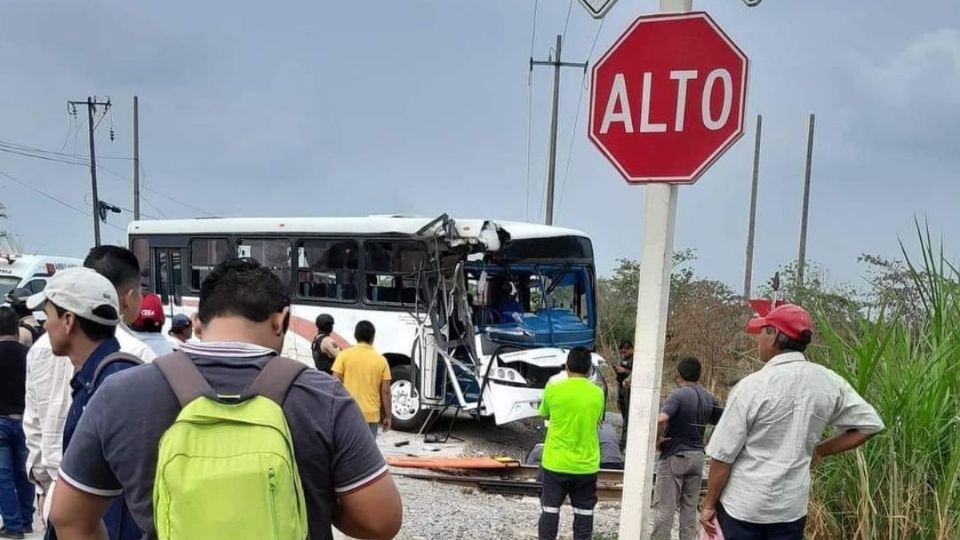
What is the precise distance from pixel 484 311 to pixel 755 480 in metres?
7.15

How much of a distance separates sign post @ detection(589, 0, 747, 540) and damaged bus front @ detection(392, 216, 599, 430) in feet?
22.2

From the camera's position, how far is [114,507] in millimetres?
2018

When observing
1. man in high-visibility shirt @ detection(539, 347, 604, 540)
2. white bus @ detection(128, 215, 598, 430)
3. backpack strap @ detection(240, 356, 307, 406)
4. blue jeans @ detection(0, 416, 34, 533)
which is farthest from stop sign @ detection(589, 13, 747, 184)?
white bus @ detection(128, 215, 598, 430)

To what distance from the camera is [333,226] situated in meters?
11.1

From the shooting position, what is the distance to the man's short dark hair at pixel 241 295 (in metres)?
1.80

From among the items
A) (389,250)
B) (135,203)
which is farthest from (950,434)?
(135,203)

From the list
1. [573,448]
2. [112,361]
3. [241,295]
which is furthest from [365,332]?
[241,295]

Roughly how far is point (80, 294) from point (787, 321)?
9.89 ft

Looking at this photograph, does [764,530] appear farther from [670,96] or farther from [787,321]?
[670,96]

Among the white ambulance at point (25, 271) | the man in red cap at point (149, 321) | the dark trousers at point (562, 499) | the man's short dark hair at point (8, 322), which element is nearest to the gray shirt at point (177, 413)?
the man in red cap at point (149, 321)

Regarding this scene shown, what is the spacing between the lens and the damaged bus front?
952 centimetres

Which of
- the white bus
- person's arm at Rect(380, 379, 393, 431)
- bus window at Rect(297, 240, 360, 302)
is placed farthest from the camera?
bus window at Rect(297, 240, 360, 302)

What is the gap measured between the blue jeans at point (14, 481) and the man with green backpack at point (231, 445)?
414 cm

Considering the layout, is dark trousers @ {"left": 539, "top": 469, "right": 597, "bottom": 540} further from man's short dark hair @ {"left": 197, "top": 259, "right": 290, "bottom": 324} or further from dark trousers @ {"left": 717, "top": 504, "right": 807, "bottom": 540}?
man's short dark hair @ {"left": 197, "top": 259, "right": 290, "bottom": 324}
